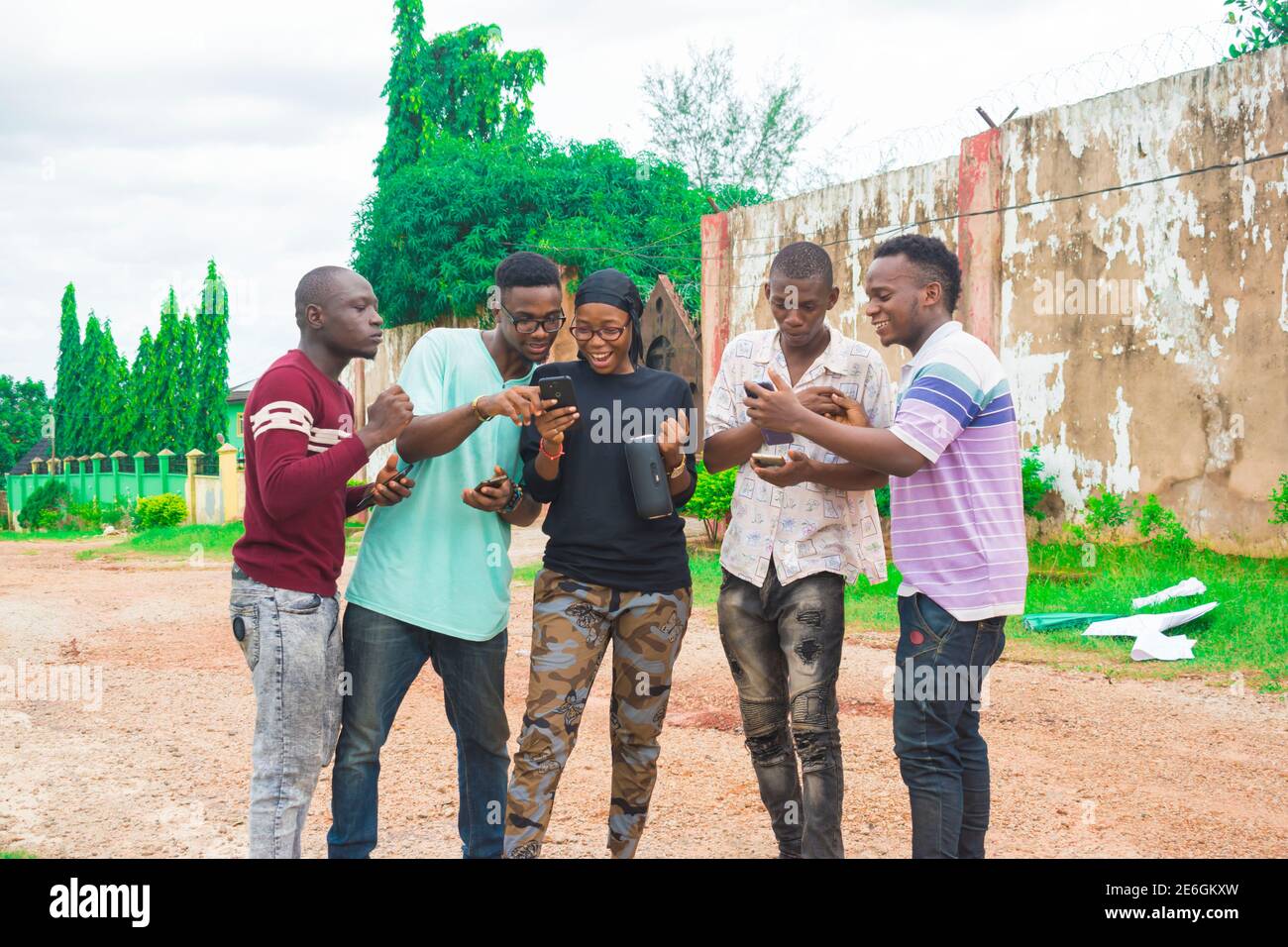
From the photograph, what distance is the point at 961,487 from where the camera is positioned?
123 inches

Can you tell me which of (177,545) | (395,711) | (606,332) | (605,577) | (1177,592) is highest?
(606,332)

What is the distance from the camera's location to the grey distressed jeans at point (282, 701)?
9.64 ft

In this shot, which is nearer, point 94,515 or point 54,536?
point 54,536

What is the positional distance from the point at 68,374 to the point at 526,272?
4372 centimetres

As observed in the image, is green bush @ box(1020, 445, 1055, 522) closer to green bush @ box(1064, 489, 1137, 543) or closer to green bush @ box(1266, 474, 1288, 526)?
green bush @ box(1064, 489, 1137, 543)

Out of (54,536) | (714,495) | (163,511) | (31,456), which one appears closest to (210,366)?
(54,536)

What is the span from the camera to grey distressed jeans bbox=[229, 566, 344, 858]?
294 centimetres

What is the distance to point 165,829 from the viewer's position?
176 inches

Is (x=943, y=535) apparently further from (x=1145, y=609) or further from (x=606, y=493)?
(x=1145, y=609)

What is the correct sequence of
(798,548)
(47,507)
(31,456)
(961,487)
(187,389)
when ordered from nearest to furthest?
(961,487) → (798,548) → (47,507) → (187,389) → (31,456)

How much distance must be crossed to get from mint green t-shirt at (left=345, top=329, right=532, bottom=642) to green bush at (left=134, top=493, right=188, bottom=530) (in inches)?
962

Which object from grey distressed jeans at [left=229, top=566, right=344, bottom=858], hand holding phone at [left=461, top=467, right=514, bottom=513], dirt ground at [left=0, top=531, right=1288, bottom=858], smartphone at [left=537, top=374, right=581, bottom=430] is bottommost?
dirt ground at [left=0, top=531, right=1288, bottom=858]

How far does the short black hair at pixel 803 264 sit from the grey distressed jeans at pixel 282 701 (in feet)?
5.56

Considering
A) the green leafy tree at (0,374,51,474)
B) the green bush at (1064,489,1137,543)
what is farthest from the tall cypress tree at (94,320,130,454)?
the green bush at (1064,489,1137,543)
